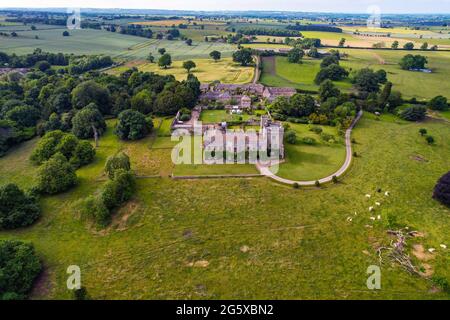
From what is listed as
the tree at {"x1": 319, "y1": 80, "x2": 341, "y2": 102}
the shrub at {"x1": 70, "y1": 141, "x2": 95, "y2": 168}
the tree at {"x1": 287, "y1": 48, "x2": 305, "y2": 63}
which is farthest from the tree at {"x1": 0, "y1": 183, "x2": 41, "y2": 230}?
the tree at {"x1": 287, "y1": 48, "x2": 305, "y2": 63}

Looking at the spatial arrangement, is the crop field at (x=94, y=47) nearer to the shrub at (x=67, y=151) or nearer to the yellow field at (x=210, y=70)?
the yellow field at (x=210, y=70)

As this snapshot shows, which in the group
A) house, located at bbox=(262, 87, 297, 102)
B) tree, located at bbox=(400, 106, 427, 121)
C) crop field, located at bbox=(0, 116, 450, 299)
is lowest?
crop field, located at bbox=(0, 116, 450, 299)

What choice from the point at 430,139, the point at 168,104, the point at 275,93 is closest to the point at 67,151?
the point at 168,104

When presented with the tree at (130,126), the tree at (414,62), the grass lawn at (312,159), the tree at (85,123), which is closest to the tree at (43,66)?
the tree at (85,123)

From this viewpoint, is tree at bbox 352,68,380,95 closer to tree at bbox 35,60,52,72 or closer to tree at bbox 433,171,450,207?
tree at bbox 433,171,450,207

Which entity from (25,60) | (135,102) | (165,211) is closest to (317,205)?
(165,211)

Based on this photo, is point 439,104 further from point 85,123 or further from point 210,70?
point 85,123
